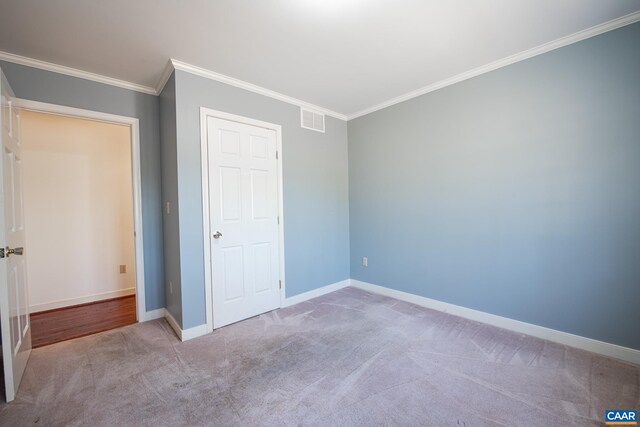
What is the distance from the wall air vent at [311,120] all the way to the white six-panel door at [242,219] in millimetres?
559

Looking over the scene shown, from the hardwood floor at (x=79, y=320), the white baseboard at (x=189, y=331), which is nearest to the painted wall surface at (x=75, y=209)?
the hardwood floor at (x=79, y=320)

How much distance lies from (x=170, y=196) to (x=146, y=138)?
2.60ft

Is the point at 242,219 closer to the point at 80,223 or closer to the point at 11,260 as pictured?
the point at 11,260

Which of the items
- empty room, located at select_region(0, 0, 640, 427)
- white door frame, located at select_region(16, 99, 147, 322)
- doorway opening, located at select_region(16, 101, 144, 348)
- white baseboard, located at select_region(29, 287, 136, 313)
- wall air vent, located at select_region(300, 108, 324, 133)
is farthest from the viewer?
wall air vent, located at select_region(300, 108, 324, 133)

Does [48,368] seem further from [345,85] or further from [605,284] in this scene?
[605,284]

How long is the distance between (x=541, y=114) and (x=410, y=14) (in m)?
1.53

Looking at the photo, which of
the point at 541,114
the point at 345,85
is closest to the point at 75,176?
the point at 345,85

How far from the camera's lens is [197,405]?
A: 1689mm

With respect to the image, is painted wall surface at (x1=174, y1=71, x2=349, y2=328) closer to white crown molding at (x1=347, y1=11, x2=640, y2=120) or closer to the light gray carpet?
the light gray carpet

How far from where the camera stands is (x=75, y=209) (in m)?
3.51

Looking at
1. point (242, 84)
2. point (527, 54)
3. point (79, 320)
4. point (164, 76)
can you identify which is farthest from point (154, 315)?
point (527, 54)

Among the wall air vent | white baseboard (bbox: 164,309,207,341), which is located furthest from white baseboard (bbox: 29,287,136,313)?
the wall air vent

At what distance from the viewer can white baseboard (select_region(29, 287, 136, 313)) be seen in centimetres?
326

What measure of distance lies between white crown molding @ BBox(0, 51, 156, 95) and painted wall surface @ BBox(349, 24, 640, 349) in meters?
3.00
